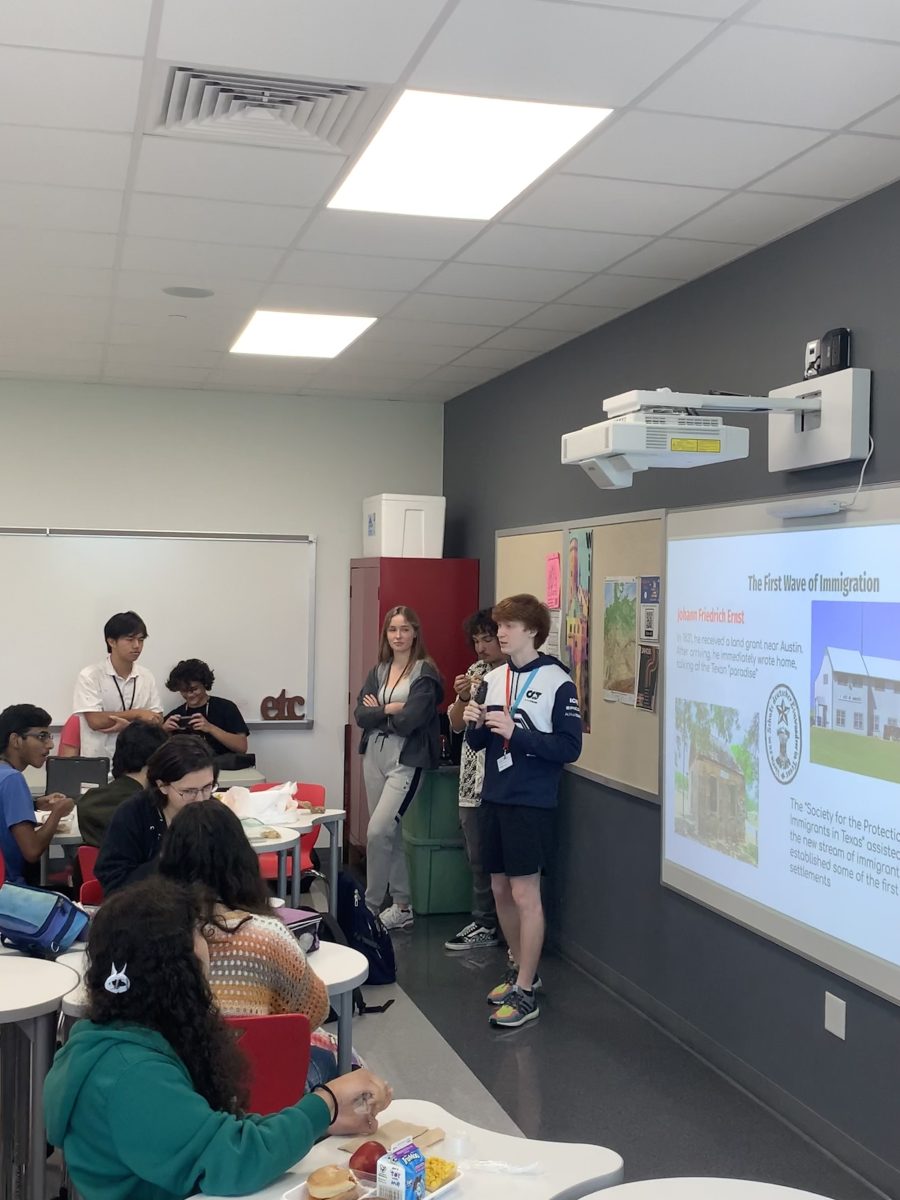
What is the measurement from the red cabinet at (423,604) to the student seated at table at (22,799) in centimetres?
260

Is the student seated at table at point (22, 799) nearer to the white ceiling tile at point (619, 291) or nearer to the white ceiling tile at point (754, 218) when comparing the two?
the white ceiling tile at point (619, 291)

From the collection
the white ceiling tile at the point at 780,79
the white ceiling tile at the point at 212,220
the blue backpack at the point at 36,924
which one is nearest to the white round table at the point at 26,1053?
the blue backpack at the point at 36,924

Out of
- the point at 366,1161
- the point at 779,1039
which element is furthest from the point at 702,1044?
the point at 366,1161

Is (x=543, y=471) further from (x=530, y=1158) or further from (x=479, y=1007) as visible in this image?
(x=530, y=1158)

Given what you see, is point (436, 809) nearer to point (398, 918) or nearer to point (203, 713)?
point (398, 918)

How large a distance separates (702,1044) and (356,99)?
3464mm

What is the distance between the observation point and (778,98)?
2.88 metres

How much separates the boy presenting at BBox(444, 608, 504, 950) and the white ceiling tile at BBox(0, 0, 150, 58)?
3.53m

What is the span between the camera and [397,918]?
6164mm

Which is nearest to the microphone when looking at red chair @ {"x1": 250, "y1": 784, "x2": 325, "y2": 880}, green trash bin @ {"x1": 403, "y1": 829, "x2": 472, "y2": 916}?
red chair @ {"x1": 250, "y1": 784, "x2": 325, "y2": 880}

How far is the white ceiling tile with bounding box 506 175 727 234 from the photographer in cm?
355

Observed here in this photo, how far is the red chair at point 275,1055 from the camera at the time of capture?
238 centimetres

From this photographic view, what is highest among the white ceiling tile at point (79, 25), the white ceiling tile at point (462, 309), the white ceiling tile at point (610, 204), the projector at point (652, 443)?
the white ceiling tile at point (462, 309)

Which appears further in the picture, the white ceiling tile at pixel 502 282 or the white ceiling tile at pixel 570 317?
the white ceiling tile at pixel 570 317
